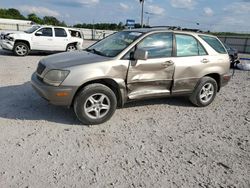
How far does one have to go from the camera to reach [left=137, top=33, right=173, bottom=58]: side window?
14.4 feet

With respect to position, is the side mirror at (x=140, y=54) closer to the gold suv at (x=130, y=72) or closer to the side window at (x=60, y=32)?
the gold suv at (x=130, y=72)

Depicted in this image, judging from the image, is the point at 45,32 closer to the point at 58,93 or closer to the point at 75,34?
the point at 75,34

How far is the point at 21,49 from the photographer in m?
11.3

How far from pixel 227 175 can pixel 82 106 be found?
7.83 feet

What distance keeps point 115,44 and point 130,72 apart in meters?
0.84

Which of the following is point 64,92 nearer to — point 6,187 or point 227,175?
point 6,187

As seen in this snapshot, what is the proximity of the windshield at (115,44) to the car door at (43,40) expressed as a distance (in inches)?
304

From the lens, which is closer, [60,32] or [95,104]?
[95,104]

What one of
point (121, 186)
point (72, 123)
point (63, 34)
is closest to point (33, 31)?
point (63, 34)

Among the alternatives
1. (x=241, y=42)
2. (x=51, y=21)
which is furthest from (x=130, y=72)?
(x=51, y=21)

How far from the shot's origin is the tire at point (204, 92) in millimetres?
5121

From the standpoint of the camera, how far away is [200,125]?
14.4ft

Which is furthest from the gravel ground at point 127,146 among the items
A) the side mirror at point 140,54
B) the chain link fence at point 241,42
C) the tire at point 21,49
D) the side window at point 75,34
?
the chain link fence at point 241,42

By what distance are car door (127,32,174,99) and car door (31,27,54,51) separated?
8.88m
